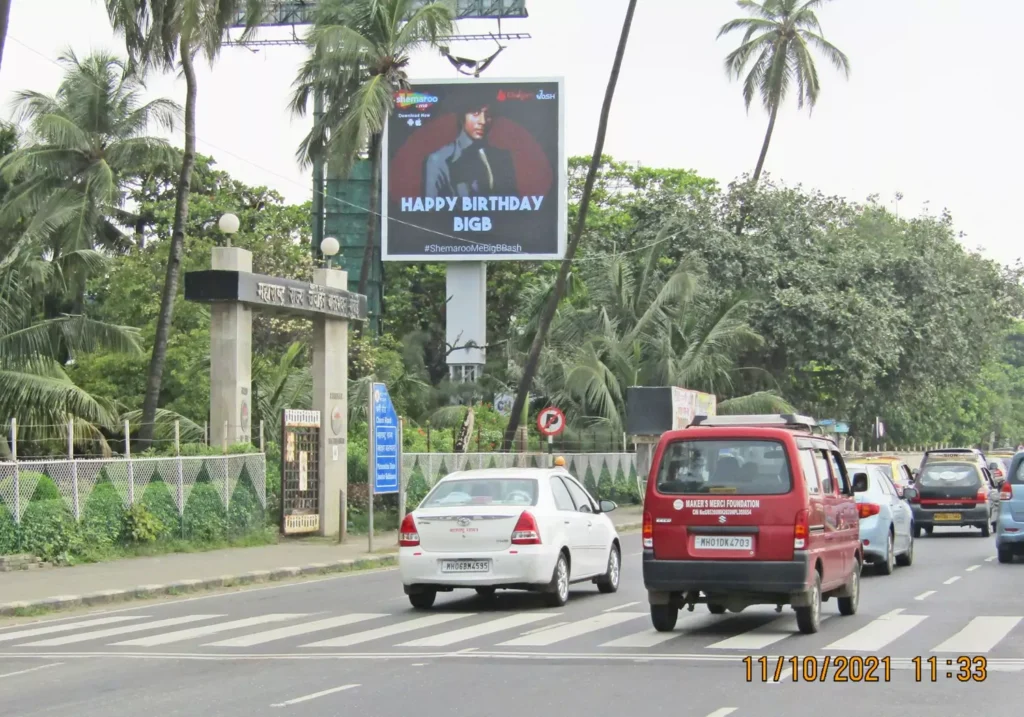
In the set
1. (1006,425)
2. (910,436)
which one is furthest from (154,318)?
(1006,425)

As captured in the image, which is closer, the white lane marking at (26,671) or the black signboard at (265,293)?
the white lane marking at (26,671)

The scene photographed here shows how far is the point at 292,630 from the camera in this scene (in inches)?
553

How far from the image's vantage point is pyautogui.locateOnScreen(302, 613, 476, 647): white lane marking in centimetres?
1293

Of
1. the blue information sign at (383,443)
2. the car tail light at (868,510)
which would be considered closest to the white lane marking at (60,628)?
the blue information sign at (383,443)

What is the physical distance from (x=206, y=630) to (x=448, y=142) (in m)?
37.3

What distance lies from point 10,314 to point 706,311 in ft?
82.5

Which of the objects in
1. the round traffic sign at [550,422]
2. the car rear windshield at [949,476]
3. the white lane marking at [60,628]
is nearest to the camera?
the white lane marking at [60,628]

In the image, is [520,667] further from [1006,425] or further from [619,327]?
[1006,425]

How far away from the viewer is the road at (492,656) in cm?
938

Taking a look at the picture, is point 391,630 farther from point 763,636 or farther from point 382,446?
point 382,446

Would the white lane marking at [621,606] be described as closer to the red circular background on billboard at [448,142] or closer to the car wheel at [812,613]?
the car wheel at [812,613]

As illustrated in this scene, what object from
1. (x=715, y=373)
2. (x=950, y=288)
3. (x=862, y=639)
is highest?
(x=950, y=288)

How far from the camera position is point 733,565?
502 inches

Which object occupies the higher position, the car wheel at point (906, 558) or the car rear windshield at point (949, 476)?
the car rear windshield at point (949, 476)
